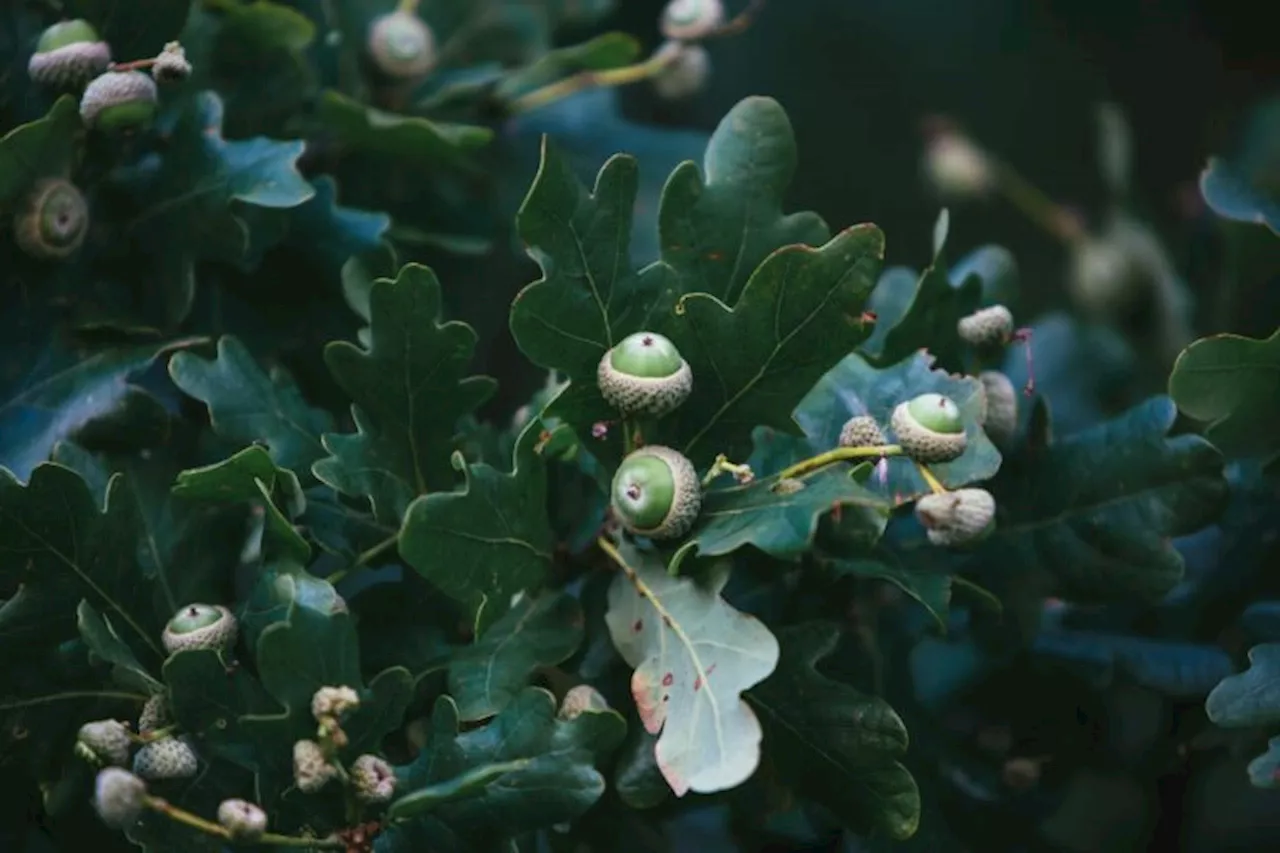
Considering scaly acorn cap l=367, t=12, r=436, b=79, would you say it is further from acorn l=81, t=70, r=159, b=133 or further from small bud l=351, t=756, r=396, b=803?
small bud l=351, t=756, r=396, b=803

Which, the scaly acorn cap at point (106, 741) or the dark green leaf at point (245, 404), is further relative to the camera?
the dark green leaf at point (245, 404)

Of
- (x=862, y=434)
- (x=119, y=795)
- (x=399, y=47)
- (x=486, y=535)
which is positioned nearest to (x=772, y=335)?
(x=862, y=434)

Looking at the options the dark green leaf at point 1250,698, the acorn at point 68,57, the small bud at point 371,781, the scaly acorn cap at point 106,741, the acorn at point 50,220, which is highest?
the acorn at point 68,57

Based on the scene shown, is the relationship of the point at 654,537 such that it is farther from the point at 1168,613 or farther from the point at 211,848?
the point at 1168,613

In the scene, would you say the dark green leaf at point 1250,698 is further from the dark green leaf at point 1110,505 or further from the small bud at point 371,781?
the small bud at point 371,781

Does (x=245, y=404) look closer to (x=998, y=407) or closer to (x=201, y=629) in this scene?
(x=201, y=629)

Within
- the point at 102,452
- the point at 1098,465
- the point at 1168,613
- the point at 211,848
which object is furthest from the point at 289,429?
the point at 1168,613

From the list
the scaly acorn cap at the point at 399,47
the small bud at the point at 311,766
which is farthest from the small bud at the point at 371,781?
the scaly acorn cap at the point at 399,47
